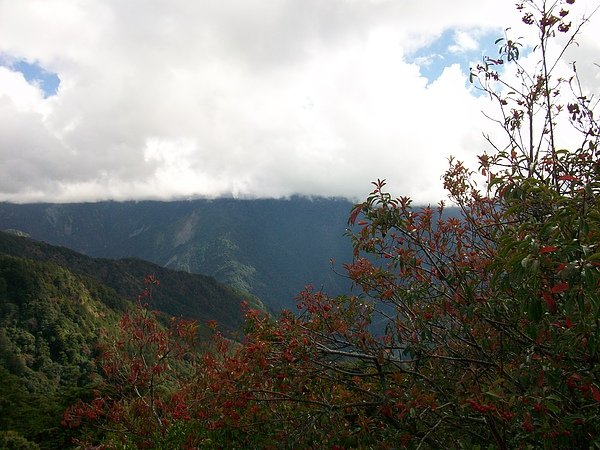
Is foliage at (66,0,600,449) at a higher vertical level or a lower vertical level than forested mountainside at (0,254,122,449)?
higher

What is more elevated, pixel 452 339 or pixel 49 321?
pixel 452 339

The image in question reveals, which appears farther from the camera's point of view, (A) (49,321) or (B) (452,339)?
(A) (49,321)

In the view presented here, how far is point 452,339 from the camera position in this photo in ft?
18.4

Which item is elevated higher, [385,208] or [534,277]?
[385,208]

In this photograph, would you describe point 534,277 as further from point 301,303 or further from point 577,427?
point 301,303

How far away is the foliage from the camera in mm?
3281

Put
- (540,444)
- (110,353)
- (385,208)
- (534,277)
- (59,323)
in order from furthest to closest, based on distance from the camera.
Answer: (59,323)
(110,353)
(385,208)
(540,444)
(534,277)

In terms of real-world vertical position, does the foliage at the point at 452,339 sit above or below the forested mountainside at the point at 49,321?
above

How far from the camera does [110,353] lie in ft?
37.8

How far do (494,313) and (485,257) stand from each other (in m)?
1.55

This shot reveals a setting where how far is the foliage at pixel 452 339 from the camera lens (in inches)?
129

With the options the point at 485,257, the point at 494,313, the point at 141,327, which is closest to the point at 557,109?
the point at 485,257

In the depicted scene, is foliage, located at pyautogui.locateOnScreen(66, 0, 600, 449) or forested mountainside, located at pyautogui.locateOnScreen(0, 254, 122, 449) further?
forested mountainside, located at pyautogui.locateOnScreen(0, 254, 122, 449)

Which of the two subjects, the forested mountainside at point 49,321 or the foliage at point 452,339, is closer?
the foliage at point 452,339
